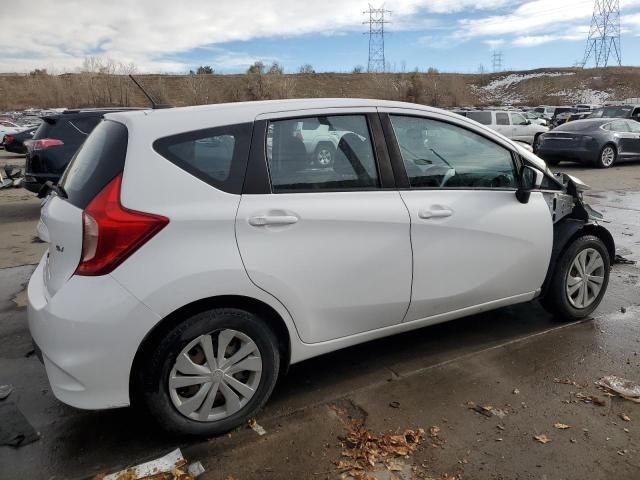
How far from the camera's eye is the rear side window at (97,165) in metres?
2.60

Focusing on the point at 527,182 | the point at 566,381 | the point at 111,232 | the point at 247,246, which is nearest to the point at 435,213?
the point at 527,182

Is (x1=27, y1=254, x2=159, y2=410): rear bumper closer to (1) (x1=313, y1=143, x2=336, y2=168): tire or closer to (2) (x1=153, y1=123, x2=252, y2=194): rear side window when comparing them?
(2) (x1=153, y1=123, x2=252, y2=194): rear side window

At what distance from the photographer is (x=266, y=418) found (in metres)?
3.02

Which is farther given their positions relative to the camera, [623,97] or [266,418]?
[623,97]

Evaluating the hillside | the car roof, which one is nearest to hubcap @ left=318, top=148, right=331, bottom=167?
the car roof

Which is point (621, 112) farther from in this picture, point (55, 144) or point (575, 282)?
point (55, 144)

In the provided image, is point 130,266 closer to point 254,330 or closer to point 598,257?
point 254,330

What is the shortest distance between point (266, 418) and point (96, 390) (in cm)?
95

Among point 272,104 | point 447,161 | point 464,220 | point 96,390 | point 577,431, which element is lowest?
point 577,431

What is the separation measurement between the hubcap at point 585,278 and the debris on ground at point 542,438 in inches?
62.8

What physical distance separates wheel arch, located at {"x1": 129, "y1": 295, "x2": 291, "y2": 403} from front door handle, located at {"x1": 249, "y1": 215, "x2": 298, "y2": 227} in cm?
38

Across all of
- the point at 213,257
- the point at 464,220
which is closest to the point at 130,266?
the point at 213,257

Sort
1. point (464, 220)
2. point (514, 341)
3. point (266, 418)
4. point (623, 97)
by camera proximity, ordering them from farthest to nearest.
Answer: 1. point (623, 97)
2. point (514, 341)
3. point (464, 220)
4. point (266, 418)

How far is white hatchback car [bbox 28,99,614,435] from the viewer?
249 centimetres
